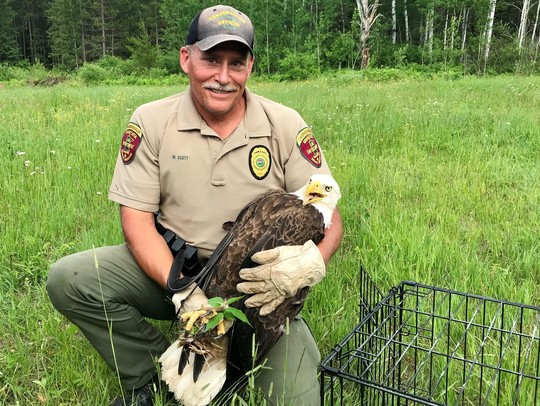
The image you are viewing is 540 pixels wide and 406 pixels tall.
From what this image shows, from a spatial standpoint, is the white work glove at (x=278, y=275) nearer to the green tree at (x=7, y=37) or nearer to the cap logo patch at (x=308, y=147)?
the cap logo patch at (x=308, y=147)

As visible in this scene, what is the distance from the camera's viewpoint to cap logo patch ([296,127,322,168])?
8.64 ft

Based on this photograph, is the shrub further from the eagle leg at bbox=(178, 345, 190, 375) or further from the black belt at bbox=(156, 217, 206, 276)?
the eagle leg at bbox=(178, 345, 190, 375)

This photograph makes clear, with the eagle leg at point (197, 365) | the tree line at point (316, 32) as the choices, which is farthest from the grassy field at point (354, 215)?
the tree line at point (316, 32)

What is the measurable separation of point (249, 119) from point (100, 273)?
1.11 metres

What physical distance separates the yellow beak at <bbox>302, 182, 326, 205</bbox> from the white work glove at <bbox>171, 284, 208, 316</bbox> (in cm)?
62

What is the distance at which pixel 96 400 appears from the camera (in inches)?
83.4

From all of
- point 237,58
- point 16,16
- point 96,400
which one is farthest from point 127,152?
point 16,16

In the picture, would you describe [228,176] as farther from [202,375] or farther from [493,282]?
[493,282]

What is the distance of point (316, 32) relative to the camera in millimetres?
29000

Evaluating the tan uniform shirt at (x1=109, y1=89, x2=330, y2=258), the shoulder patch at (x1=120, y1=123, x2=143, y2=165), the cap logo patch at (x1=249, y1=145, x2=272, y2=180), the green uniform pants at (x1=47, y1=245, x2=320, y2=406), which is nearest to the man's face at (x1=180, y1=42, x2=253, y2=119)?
the tan uniform shirt at (x1=109, y1=89, x2=330, y2=258)

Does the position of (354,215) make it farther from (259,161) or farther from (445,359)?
(445,359)

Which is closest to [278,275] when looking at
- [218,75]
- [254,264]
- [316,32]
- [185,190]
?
[254,264]

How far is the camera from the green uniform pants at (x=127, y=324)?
2.22 metres

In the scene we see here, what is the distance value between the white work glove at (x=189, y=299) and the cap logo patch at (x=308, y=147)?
40.1 inches
